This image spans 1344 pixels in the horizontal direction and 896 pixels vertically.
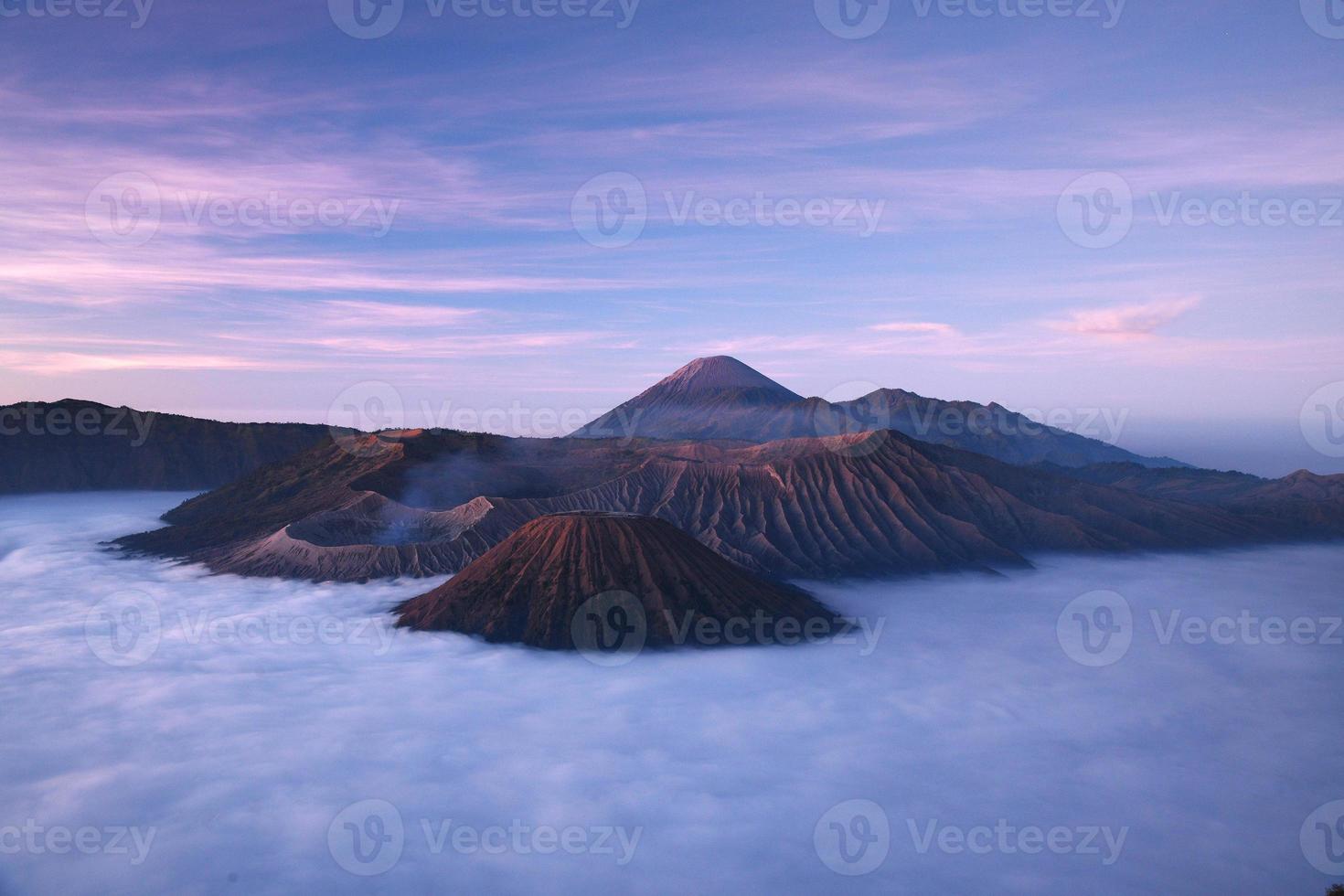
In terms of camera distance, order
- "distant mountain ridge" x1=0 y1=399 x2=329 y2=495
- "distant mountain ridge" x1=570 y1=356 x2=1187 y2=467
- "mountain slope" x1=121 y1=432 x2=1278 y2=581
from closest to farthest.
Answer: "mountain slope" x1=121 y1=432 x2=1278 y2=581 < "distant mountain ridge" x1=0 y1=399 x2=329 y2=495 < "distant mountain ridge" x1=570 y1=356 x2=1187 y2=467

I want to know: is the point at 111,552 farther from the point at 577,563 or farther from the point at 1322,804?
the point at 1322,804

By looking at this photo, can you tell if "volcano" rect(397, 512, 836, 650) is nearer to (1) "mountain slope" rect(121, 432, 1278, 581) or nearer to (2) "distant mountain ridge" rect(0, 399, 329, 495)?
(1) "mountain slope" rect(121, 432, 1278, 581)

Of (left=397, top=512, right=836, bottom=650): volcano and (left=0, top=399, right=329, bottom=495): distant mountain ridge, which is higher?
(left=0, top=399, right=329, bottom=495): distant mountain ridge

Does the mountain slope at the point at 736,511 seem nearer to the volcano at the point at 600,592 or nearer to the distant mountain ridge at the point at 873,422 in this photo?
the volcano at the point at 600,592

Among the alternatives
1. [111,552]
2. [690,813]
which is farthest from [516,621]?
[111,552]

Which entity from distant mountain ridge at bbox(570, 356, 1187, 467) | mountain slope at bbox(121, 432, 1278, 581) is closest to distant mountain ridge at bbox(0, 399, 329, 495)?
mountain slope at bbox(121, 432, 1278, 581)

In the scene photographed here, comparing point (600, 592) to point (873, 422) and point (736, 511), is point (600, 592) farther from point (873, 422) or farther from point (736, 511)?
point (873, 422)
